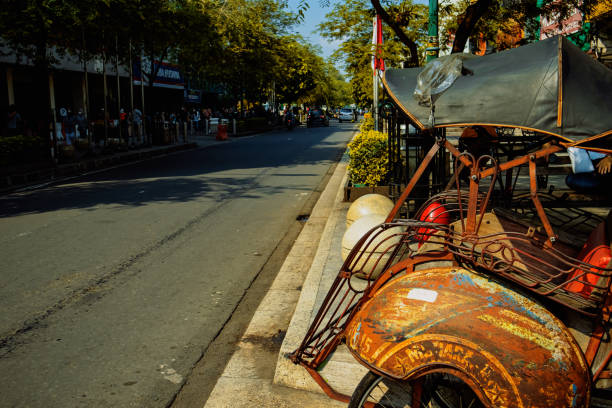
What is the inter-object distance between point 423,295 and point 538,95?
1.33 m

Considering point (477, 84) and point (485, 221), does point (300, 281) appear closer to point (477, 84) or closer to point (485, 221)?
point (485, 221)

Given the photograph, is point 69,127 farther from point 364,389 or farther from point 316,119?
point 316,119

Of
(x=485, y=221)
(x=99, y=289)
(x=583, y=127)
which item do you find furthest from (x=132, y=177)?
(x=583, y=127)

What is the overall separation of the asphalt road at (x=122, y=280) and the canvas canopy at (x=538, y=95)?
2764 mm

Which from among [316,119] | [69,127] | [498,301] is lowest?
[498,301]

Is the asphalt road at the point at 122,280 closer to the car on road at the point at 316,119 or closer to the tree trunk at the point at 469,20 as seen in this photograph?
the tree trunk at the point at 469,20

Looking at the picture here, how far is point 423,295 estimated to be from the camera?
2.59m

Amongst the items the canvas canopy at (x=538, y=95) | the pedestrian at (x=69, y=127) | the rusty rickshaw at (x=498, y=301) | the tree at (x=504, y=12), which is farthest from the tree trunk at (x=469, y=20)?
the pedestrian at (x=69, y=127)

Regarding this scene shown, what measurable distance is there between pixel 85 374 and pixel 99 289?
1.99 meters

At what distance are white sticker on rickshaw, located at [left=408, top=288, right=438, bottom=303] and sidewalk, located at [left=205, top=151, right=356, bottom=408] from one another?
1.36 m

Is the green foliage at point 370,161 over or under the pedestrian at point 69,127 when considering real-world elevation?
under

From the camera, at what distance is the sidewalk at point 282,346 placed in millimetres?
3730

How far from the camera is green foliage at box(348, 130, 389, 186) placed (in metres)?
10.3

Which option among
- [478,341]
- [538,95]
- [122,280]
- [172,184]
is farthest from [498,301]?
[172,184]
